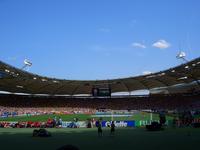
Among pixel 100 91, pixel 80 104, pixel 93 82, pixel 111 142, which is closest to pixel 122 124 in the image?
pixel 93 82

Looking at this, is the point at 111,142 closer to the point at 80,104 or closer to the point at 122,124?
the point at 122,124

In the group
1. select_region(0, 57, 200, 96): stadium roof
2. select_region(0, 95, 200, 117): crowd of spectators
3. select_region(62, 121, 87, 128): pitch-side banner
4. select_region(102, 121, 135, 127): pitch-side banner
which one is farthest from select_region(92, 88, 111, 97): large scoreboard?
select_region(62, 121, 87, 128): pitch-side banner

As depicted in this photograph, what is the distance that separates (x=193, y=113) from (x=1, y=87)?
35611mm

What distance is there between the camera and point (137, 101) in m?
72.8

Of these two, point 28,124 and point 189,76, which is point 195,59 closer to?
point 189,76

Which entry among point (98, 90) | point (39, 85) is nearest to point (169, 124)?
point (98, 90)

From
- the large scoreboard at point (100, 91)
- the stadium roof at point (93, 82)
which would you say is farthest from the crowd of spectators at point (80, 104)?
the large scoreboard at point (100, 91)

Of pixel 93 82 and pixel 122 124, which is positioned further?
pixel 93 82

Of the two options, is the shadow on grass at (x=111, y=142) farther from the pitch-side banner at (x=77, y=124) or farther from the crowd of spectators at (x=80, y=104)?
the crowd of spectators at (x=80, y=104)

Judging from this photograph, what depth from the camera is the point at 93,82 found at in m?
59.5

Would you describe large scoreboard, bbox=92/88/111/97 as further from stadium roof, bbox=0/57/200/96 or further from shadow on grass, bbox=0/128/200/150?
shadow on grass, bbox=0/128/200/150

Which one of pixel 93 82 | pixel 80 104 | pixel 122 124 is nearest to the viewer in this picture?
pixel 122 124

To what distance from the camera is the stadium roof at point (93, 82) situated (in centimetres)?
4983

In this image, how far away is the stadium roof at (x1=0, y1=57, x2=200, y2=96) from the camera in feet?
163
